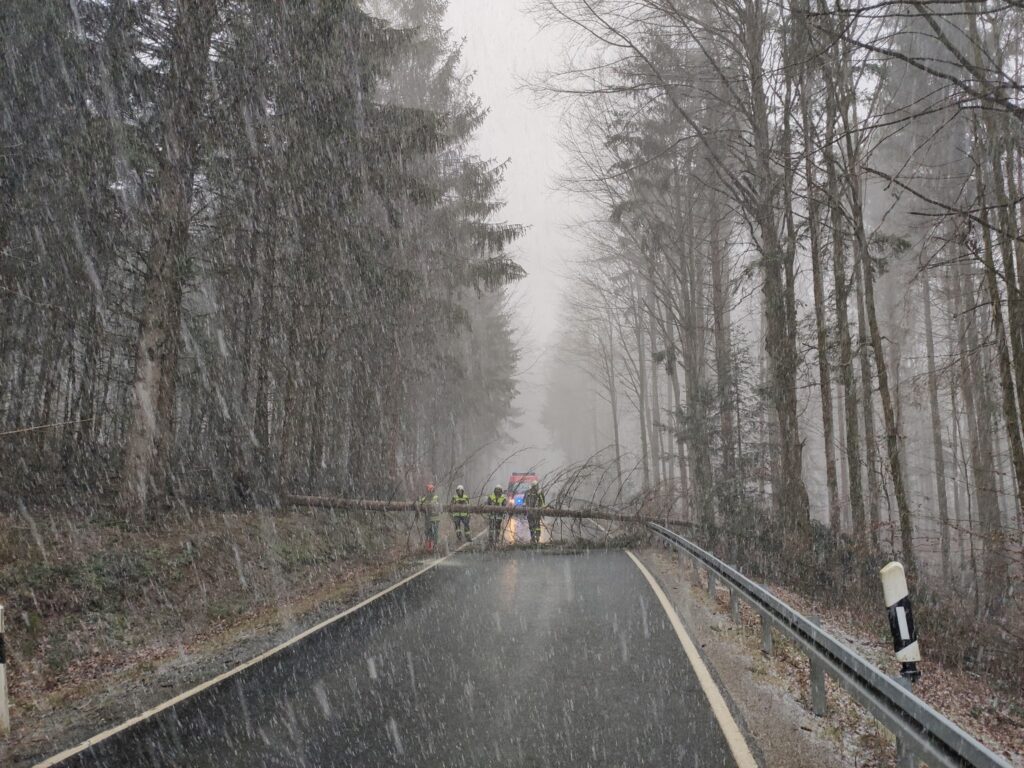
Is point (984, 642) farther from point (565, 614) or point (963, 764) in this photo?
point (963, 764)

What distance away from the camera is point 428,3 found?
26.8 meters

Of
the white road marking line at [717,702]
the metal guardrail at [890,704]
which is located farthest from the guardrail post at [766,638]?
the white road marking line at [717,702]

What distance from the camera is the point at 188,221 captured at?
41.3 feet

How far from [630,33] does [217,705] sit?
1193cm

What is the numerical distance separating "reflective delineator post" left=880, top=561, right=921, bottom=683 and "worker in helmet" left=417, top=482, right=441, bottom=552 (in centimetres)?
1350

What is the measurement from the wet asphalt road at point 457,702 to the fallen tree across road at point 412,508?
663 cm

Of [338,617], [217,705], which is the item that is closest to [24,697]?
[217,705]

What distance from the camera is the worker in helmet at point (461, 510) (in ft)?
58.5

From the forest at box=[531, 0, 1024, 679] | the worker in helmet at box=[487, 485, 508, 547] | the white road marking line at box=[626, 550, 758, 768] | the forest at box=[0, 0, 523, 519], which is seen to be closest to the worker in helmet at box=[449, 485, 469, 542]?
the worker in helmet at box=[487, 485, 508, 547]

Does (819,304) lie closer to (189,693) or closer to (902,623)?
(902,623)

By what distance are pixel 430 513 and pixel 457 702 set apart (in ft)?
40.7

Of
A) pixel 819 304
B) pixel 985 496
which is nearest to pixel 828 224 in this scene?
pixel 819 304

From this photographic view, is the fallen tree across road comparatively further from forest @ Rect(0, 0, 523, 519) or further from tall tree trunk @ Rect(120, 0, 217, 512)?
tall tree trunk @ Rect(120, 0, 217, 512)

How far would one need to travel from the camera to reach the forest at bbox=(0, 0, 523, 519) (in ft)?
40.8
